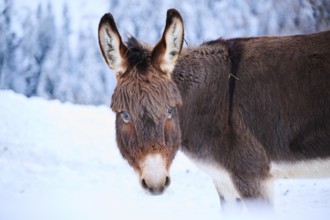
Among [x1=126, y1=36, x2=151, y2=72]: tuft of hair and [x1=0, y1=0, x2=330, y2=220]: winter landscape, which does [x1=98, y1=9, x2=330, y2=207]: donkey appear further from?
[x1=0, y1=0, x2=330, y2=220]: winter landscape

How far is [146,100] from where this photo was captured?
2262mm

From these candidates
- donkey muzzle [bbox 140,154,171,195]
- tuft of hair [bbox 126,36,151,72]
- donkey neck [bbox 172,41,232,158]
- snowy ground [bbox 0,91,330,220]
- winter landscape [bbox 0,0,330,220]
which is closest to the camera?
donkey muzzle [bbox 140,154,171,195]

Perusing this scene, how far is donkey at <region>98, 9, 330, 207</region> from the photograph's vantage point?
2.61 meters

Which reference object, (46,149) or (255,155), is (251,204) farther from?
(46,149)

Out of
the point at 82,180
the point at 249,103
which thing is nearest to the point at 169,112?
the point at 249,103

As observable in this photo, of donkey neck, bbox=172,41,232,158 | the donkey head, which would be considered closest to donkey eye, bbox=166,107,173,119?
the donkey head

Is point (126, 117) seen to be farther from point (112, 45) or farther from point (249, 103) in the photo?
point (249, 103)

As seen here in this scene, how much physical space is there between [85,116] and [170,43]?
9.67 ft

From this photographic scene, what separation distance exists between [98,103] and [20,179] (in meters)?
1.83

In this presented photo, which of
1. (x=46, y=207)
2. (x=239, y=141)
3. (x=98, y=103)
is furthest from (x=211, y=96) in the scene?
(x=98, y=103)

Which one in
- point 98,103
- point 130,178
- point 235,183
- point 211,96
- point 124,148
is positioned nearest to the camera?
point 124,148

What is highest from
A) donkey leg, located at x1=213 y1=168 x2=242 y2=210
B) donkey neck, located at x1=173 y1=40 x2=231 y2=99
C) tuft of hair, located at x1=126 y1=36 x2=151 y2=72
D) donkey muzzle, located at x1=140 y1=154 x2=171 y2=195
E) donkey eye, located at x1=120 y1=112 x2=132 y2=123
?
tuft of hair, located at x1=126 y1=36 x2=151 y2=72

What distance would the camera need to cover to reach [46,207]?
113 inches

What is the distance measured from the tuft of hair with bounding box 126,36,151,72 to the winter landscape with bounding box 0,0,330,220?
0.91 metres
